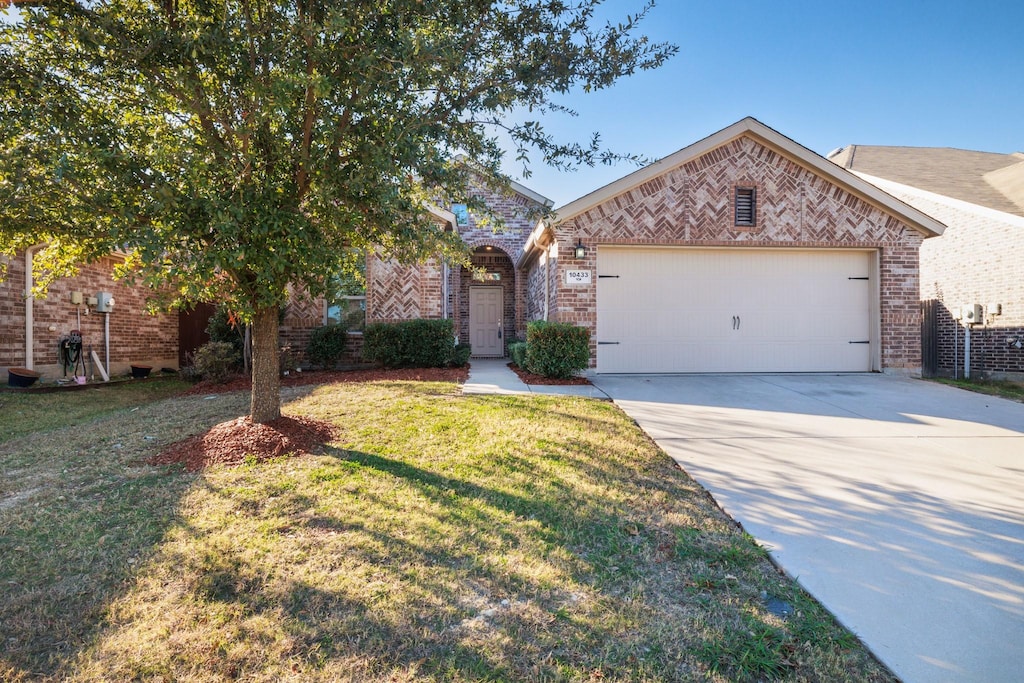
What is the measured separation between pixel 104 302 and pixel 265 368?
8190mm

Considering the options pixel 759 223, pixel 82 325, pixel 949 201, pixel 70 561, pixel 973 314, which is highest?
pixel 949 201

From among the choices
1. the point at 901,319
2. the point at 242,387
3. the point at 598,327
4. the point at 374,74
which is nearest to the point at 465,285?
the point at 598,327

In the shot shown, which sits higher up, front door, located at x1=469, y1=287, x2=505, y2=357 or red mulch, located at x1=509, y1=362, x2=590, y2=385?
front door, located at x1=469, y1=287, x2=505, y2=357

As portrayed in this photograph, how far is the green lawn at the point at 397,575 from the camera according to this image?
1871mm

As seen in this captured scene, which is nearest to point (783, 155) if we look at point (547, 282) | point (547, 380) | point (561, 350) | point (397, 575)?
point (547, 282)

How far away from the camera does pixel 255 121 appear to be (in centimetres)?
405

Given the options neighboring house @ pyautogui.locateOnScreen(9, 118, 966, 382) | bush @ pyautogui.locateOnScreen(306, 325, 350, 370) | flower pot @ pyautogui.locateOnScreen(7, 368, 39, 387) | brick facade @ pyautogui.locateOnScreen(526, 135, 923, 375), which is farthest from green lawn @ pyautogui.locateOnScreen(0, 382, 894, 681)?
bush @ pyautogui.locateOnScreen(306, 325, 350, 370)

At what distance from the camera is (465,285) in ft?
53.6

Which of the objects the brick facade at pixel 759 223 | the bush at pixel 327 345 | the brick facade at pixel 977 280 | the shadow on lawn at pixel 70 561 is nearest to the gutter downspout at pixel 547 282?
the brick facade at pixel 759 223

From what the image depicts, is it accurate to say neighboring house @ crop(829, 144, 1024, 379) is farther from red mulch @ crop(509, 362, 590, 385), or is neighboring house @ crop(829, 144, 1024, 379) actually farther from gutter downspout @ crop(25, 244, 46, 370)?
gutter downspout @ crop(25, 244, 46, 370)

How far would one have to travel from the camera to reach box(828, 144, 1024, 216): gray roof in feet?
37.9

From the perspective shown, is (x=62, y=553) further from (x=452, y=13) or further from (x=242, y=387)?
(x=242, y=387)

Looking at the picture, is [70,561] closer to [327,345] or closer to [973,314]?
[327,345]

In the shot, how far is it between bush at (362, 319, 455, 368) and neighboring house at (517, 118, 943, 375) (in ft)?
7.97
